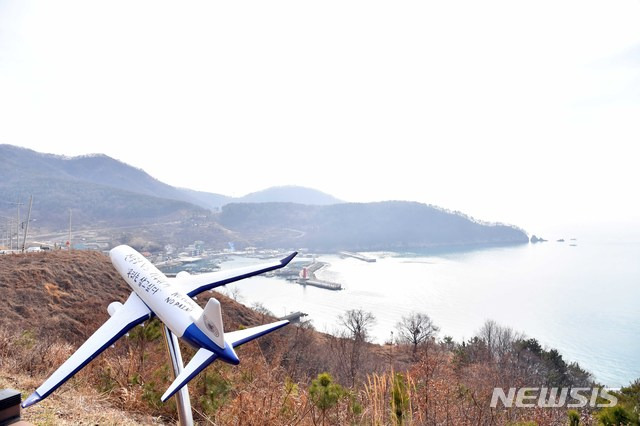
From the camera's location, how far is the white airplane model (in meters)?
1.79

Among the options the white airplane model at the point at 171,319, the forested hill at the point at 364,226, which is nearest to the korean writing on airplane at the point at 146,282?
the white airplane model at the point at 171,319

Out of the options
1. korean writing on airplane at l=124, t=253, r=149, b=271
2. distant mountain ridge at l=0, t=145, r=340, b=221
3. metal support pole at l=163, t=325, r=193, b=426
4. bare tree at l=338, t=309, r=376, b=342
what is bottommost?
bare tree at l=338, t=309, r=376, b=342

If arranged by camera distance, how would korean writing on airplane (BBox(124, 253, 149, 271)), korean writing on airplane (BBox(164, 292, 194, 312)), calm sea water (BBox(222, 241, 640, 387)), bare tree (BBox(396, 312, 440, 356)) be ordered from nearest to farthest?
korean writing on airplane (BBox(164, 292, 194, 312)), korean writing on airplane (BBox(124, 253, 149, 271)), bare tree (BBox(396, 312, 440, 356)), calm sea water (BBox(222, 241, 640, 387))

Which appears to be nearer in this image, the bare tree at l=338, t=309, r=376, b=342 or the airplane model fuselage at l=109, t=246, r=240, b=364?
the airplane model fuselage at l=109, t=246, r=240, b=364

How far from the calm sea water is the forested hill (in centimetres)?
2445

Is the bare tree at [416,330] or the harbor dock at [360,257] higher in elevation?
the harbor dock at [360,257]

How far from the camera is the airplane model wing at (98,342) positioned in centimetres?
177

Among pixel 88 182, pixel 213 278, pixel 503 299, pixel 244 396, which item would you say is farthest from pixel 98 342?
pixel 88 182

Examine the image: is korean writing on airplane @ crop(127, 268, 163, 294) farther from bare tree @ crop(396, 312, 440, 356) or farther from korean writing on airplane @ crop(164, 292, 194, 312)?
bare tree @ crop(396, 312, 440, 356)

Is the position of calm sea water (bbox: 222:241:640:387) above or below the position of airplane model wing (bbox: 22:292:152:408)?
below

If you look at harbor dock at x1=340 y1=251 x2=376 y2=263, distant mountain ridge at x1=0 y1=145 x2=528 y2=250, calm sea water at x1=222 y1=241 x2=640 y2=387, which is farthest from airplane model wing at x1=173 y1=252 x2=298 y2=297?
distant mountain ridge at x1=0 y1=145 x2=528 y2=250

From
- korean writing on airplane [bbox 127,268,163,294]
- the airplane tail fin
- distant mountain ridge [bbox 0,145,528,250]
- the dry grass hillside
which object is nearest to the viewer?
the airplane tail fin

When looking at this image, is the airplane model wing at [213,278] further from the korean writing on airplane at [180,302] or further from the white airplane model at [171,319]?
the korean writing on airplane at [180,302]

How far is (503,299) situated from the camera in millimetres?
40031
